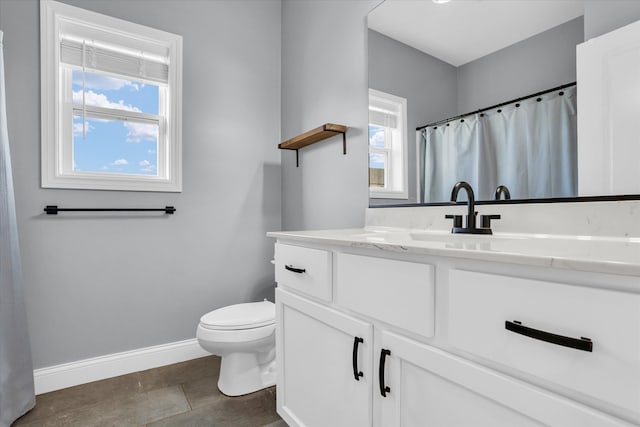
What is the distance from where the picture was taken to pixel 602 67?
38.3 inches

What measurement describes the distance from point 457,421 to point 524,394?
187 millimetres

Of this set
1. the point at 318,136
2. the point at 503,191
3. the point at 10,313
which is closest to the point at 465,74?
the point at 503,191

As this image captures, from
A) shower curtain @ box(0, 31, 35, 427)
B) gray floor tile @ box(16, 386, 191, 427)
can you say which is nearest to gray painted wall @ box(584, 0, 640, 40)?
gray floor tile @ box(16, 386, 191, 427)

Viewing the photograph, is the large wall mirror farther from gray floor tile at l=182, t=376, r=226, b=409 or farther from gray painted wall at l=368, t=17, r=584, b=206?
gray floor tile at l=182, t=376, r=226, b=409

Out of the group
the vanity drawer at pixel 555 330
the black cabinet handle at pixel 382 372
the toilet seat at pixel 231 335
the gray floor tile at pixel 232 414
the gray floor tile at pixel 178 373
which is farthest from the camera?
the gray floor tile at pixel 178 373

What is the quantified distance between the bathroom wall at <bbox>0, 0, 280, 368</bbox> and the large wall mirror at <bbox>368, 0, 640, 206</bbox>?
34 centimetres

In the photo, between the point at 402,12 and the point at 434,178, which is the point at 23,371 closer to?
the point at 434,178

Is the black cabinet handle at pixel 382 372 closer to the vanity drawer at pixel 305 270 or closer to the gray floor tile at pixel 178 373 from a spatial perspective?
the vanity drawer at pixel 305 270

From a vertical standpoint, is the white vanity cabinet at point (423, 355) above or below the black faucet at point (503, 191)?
below

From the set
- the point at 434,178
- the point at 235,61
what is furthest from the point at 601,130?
the point at 235,61

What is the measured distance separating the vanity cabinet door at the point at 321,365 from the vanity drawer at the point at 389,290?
8 centimetres

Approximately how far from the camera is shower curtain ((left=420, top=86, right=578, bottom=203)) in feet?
3.44

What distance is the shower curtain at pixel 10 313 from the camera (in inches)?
61.3

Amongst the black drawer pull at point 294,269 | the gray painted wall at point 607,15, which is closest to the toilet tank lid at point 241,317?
the black drawer pull at point 294,269
